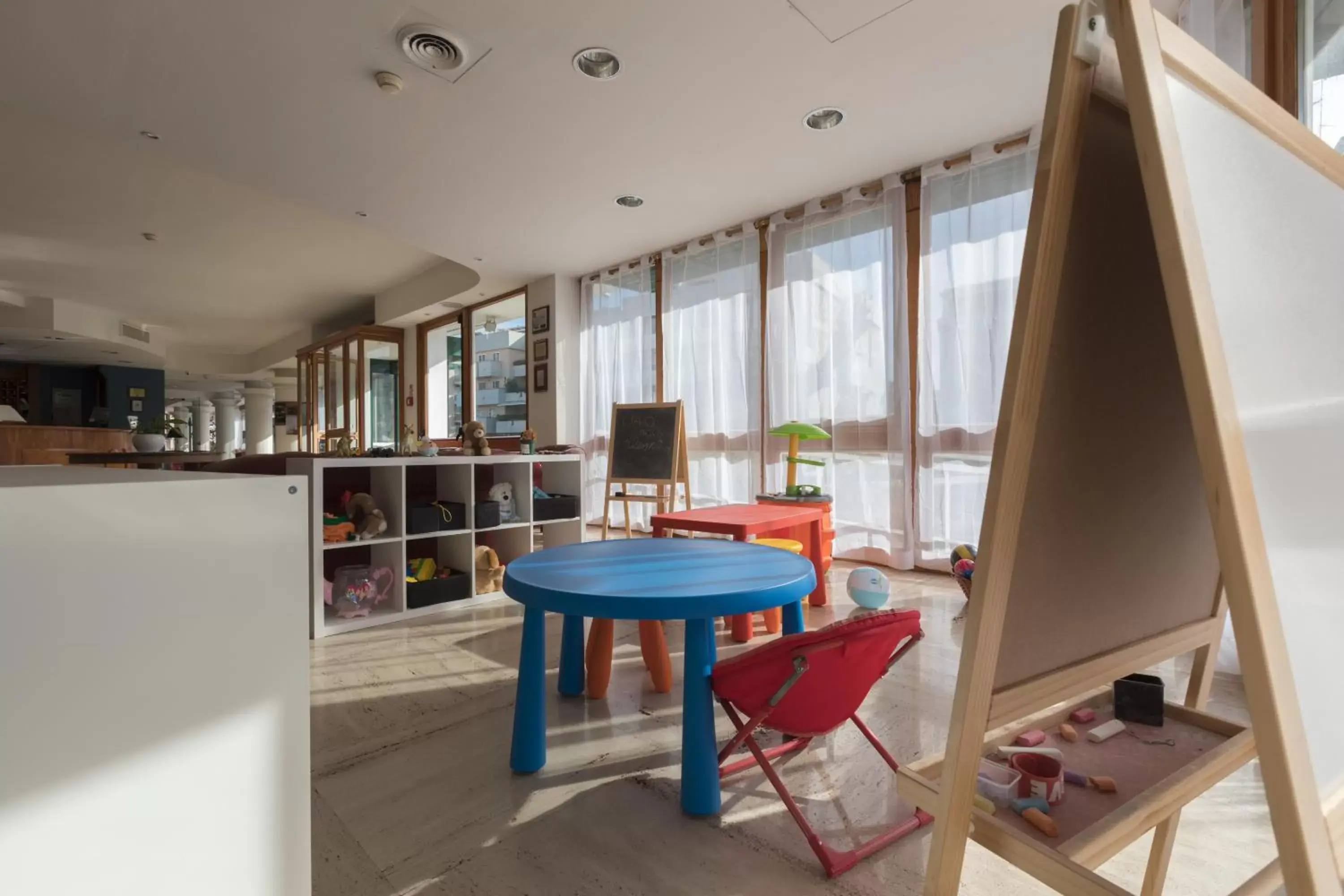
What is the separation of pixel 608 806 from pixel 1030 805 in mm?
1016

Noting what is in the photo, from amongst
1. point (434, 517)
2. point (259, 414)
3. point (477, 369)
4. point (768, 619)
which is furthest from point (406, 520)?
point (259, 414)

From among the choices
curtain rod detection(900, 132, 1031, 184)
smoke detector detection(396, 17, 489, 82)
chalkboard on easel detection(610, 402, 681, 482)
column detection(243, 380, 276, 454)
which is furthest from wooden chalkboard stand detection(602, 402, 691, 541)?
column detection(243, 380, 276, 454)

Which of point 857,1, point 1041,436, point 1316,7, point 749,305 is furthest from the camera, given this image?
point 749,305

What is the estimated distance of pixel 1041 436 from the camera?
2.17 feet

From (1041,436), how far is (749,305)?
4.36 meters

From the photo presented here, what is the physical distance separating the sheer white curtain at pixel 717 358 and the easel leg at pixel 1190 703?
392 cm

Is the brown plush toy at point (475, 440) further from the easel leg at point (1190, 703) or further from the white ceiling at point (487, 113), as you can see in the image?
the easel leg at point (1190, 703)

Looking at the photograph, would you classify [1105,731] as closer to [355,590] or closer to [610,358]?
[355,590]

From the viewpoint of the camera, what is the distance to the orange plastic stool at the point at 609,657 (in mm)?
2047

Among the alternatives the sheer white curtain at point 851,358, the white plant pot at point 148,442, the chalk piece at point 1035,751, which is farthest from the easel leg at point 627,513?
the chalk piece at point 1035,751

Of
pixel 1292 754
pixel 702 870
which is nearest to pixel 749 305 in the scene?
pixel 702 870

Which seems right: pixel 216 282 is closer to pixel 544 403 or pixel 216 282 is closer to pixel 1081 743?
pixel 544 403

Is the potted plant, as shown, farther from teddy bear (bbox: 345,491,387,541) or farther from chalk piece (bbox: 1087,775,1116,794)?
chalk piece (bbox: 1087,775,1116,794)

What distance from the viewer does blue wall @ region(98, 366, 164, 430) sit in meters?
11.1
